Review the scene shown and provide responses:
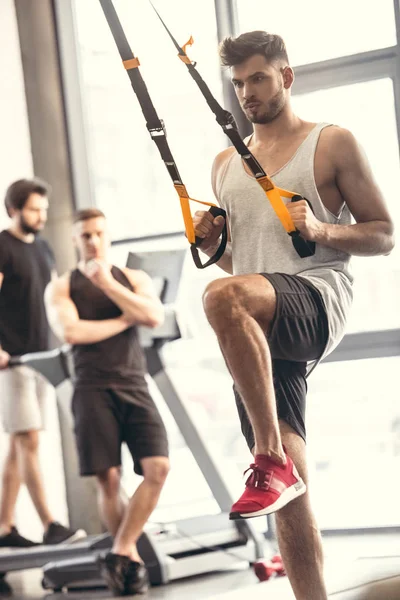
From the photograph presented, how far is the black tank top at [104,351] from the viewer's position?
4406 mm

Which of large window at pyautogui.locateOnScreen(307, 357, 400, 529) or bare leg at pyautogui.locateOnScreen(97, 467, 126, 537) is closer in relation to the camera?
bare leg at pyautogui.locateOnScreen(97, 467, 126, 537)

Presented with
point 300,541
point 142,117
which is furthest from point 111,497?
point 142,117

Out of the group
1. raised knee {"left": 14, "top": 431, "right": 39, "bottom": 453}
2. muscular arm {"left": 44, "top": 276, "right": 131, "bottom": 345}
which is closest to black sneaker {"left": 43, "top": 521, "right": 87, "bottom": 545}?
raised knee {"left": 14, "top": 431, "right": 39, "bottom": 453}

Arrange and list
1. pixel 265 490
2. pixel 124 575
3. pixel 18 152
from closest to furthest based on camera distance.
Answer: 1. pixel 265 490
2. pixel 124 575
3. pixel 18 152

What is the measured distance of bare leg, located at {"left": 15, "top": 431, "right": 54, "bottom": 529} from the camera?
4.76 meters

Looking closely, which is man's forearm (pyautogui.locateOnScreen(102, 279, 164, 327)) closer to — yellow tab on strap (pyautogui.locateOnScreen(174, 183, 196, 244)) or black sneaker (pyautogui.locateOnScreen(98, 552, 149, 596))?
black sneaker (pyautogui.locateOnScreen(98, 552, 149, 596))

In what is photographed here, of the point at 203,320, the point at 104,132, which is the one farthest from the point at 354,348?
the point at 104,132

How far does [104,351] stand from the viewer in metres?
4.45

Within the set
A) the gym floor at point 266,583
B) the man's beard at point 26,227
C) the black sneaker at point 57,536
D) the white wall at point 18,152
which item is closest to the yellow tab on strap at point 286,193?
the gym floor at point 266,583

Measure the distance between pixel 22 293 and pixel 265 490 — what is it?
3.06m

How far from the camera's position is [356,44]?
4969mm

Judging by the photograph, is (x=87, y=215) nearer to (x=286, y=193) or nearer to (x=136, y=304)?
(x=136, y=304)

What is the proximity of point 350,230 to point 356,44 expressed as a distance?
2.86 metres

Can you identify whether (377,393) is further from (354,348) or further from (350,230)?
(350,230)
